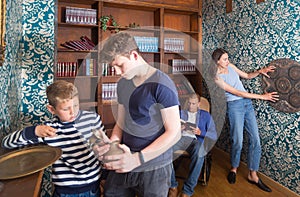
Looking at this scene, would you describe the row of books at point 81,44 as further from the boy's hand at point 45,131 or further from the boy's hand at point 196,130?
the boy's hand at point 45,131

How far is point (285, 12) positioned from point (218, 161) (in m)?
2.01

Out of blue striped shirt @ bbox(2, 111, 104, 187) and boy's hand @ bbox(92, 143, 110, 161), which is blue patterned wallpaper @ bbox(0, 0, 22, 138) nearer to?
blue striped shirt @ bbox(2, 111, 104, 187)

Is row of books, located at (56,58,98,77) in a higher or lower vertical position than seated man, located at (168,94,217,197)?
higher

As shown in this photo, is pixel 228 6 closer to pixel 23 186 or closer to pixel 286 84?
pixel 286 84

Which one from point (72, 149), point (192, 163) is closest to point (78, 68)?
point (192, 163)

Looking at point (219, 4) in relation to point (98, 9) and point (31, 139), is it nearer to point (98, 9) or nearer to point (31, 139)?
point (98, 9)

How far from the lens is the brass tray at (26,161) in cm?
82

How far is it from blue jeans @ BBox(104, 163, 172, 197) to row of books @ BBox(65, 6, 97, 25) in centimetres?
231

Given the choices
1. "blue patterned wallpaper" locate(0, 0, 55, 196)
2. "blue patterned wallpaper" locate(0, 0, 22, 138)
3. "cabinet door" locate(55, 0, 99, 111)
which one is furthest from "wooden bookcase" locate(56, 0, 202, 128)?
"blue patterned wallpaper" locate(0, 0, 22, 138)

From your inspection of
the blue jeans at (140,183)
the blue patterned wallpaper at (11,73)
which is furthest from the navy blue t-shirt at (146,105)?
the blue patterned wallpaper at (11,73)

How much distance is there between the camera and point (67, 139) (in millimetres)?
1127

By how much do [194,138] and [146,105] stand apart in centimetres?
149

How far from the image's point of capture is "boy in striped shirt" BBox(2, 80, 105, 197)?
1092 mm

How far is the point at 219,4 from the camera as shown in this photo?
319 cm
